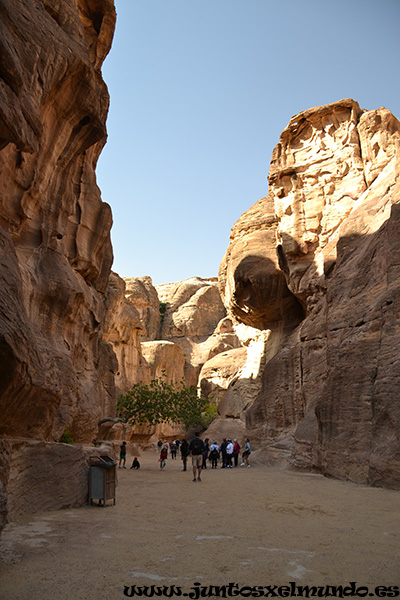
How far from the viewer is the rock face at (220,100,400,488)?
15281 mm

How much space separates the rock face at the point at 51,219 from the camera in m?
8.23

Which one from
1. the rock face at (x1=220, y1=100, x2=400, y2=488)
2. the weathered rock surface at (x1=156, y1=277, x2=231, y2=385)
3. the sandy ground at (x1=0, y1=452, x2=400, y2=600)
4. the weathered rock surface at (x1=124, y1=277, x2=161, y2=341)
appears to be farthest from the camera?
the weathered rock surface at (x1=124, y1=277, x2=161, y2=341)

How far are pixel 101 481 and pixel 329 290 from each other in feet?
46.5

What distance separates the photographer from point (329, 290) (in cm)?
2111

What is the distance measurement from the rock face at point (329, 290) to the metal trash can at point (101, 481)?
7.50 m

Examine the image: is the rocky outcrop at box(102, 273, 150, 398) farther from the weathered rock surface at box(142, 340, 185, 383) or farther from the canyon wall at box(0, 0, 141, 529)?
the canyon wall at box(0, 0, 141, 529)

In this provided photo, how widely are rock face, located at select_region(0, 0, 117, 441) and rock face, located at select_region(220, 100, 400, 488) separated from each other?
918cm

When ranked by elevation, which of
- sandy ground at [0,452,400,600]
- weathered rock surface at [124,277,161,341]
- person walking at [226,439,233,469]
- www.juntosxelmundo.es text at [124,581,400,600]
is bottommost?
person walking at [226,439,233,469]

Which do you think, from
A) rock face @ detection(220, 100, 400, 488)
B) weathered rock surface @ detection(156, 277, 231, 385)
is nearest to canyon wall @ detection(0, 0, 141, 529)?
rock face @ detection(220, 100, 400, 488)

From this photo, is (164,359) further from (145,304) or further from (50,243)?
(50,243)

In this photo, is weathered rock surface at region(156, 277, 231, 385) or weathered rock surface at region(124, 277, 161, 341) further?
weathered rock surface at region(124, 277, 161, 341)

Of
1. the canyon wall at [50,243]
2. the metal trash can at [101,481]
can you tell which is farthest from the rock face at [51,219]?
the metal trash can at [101,481]

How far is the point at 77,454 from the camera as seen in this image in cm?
1036

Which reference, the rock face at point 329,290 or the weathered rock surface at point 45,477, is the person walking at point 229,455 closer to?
the rock face at point 329,290
